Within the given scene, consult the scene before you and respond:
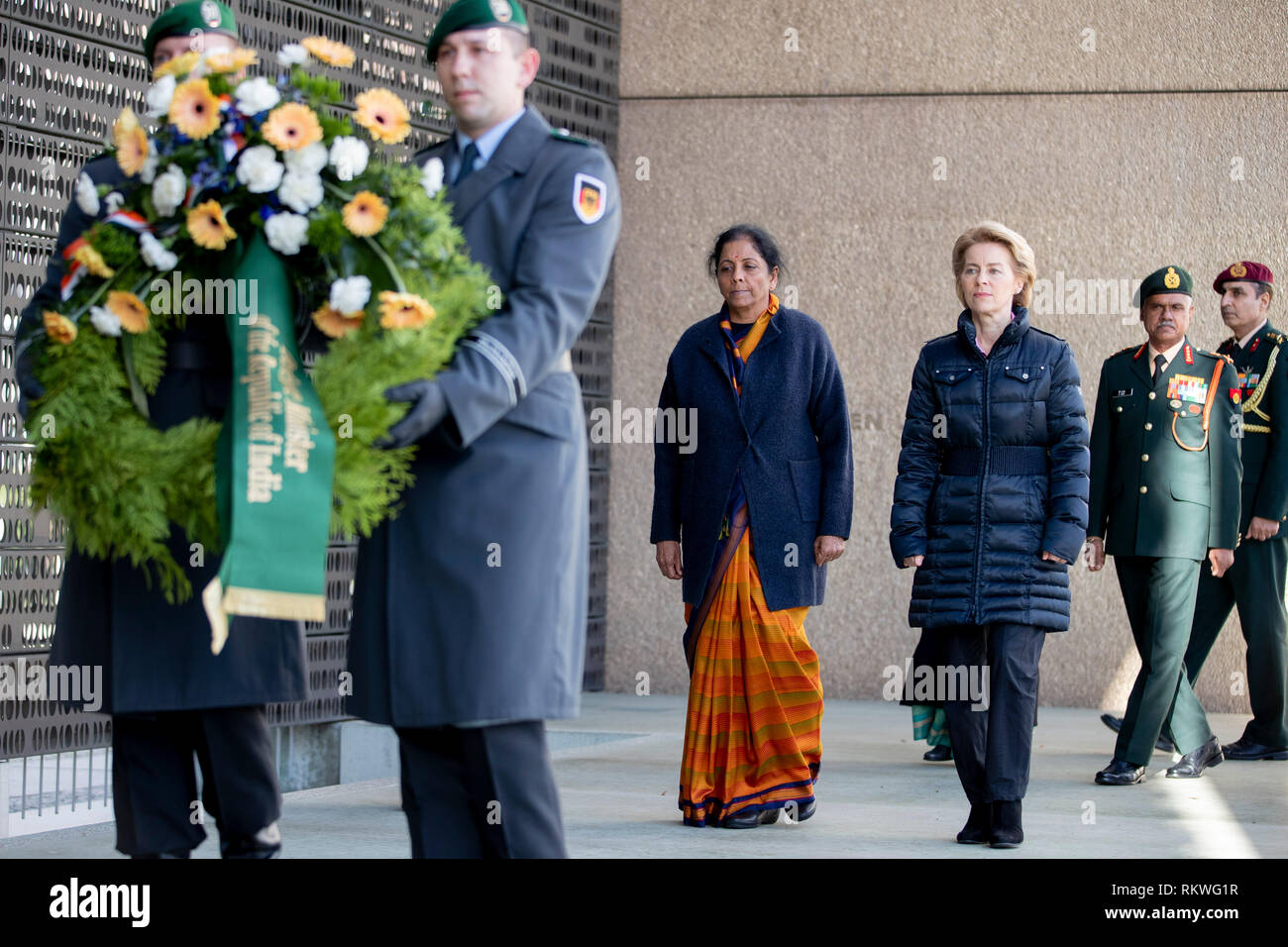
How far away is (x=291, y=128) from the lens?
366 cm

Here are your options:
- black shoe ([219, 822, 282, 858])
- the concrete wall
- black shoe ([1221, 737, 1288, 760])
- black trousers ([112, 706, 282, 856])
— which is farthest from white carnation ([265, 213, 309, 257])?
the concrete wall

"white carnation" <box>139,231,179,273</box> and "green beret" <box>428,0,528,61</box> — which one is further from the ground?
"green beret" <box>428,0,528,61</box>

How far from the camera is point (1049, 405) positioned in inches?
236

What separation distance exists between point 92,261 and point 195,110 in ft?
1.22

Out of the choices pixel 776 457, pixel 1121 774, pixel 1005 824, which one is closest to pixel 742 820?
pixel 1005 824

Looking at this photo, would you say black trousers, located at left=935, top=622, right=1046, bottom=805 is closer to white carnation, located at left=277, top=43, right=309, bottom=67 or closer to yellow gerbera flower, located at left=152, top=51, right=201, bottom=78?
white carnation, located at left=277, top=43, right=309, bottom=67

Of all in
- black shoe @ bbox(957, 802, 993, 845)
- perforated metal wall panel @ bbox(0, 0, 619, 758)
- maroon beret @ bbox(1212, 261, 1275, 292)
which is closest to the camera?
black shoe @ bbox(957, 802, 993, 845)

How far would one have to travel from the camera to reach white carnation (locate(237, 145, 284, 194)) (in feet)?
11.8

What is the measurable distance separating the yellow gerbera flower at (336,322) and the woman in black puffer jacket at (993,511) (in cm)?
280

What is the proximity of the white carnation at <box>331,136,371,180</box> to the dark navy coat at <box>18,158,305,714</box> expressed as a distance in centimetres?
60

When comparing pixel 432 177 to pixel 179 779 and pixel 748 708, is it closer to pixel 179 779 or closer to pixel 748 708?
pixel 179 779

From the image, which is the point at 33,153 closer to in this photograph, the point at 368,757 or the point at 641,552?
the point at 368,757

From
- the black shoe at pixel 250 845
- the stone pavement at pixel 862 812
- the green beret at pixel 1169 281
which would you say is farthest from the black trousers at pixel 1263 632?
the black shoe at pixel 250 845
